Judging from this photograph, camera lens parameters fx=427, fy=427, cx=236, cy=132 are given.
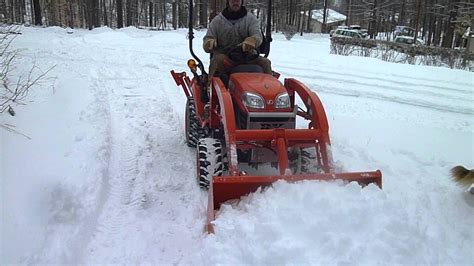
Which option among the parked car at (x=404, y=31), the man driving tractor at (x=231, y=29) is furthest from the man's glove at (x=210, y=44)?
the parked car at (x=404, y=31)

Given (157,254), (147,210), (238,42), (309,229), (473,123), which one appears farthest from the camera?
(473,123)

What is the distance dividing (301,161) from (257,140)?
69 centimetres

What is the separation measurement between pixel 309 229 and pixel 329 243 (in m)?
0.17

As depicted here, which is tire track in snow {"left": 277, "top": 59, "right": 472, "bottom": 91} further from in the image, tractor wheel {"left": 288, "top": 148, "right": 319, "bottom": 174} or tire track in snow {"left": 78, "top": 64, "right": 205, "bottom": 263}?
tractor wheel {"left": 288, "top": 148, "right": 319, "bottom": 174}

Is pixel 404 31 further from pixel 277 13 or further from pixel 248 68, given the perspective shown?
pixel 248 68

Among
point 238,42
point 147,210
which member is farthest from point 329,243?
point 238,42

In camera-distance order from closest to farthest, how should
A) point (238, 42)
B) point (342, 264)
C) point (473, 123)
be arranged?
1. point (342, 264)
2. point (238, 42)
3. point (473, 123)

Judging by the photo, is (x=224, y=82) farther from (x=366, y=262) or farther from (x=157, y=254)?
(x=366, y=262)

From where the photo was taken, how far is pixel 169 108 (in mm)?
7332

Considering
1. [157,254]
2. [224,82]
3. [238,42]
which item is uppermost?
[238,42]

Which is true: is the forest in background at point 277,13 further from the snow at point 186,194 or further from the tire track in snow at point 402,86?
the snow at point 186,194

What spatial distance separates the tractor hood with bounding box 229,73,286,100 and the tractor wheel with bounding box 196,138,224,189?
0.62m

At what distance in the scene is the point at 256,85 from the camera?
4.22 meters

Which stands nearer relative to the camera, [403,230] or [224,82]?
[403,230]
